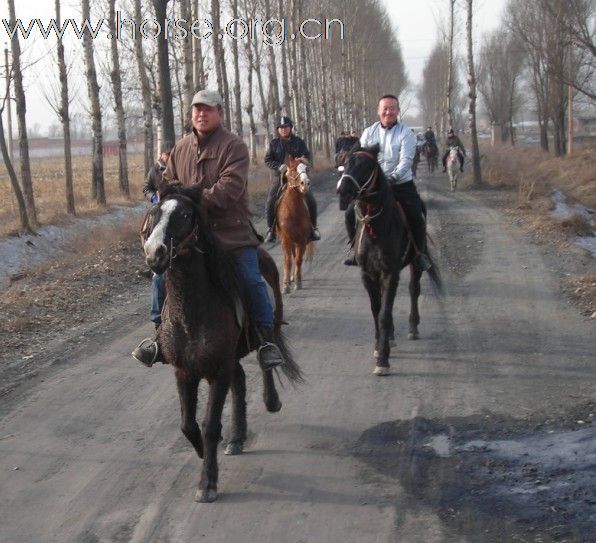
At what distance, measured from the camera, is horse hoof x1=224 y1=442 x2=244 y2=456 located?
6055 millimetres

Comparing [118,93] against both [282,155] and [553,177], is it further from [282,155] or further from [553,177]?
[553,177]

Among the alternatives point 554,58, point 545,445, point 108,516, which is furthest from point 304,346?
point 554,58

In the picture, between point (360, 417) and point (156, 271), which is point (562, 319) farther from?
point (156, 271)

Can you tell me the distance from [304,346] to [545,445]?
371 centimetres

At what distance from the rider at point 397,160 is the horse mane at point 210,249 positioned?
3.41 metres

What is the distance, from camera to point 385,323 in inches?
322

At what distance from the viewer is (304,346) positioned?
9.14m

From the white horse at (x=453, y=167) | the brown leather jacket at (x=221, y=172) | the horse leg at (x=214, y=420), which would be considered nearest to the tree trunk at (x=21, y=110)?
the brown leather jacket at (x=221, y=172)

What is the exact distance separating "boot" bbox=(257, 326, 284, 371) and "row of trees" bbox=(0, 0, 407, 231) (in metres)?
10.1

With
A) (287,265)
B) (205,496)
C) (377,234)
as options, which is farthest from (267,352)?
(287,265)

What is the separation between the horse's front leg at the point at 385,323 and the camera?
7945 millimetres

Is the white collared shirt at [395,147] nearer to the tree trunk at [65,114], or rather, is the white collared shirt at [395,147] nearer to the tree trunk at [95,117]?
the tree trunk at [65,114]

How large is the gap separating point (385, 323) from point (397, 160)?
1.81m

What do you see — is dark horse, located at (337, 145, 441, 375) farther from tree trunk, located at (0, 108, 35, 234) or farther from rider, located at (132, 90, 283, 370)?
tree trunk, located at (0, 108, 35, 234)
